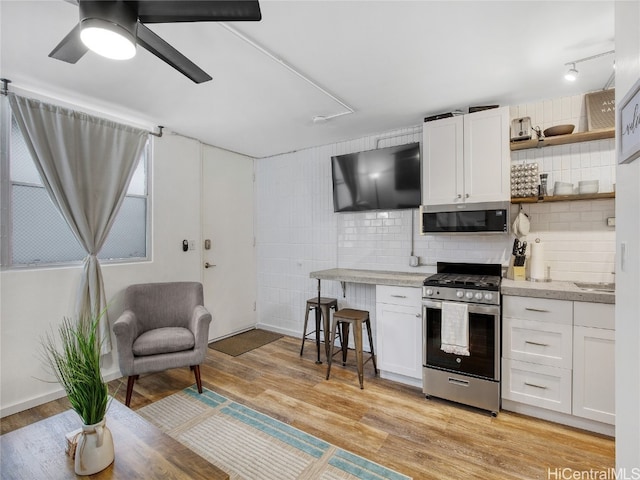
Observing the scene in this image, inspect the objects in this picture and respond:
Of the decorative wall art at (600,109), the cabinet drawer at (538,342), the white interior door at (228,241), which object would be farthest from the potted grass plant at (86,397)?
the decorative wall art at (600,109)

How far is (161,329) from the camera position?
294 centimetres

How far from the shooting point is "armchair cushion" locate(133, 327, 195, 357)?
2551 millimetres

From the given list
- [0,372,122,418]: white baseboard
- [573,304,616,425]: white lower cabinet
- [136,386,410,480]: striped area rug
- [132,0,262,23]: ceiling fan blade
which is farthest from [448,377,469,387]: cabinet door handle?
[0,372,122,418]: white baseboard

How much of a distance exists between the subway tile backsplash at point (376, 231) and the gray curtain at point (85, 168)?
79.6 inches

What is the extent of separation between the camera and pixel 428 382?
8.53 feet

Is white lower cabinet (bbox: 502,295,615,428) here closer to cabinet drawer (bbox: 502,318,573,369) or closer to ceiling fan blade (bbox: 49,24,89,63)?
cabinet drawer (bbox: 502,318,573,369)

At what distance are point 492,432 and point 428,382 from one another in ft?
1.83

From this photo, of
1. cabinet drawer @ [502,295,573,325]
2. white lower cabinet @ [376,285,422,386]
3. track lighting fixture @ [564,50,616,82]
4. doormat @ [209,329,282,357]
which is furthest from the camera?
doormat @ [209,329,282,357]

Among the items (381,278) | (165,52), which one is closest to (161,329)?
(381,278)

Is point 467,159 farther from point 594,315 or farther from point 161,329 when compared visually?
point 161,329

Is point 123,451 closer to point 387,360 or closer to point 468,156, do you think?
point 387,360

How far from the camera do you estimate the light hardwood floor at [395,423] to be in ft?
6.07

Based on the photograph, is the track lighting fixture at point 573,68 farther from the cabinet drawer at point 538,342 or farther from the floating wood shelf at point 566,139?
the cabinet drawer at point 538,342

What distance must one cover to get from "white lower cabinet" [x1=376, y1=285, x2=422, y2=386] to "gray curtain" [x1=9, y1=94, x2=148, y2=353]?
2.48 m
